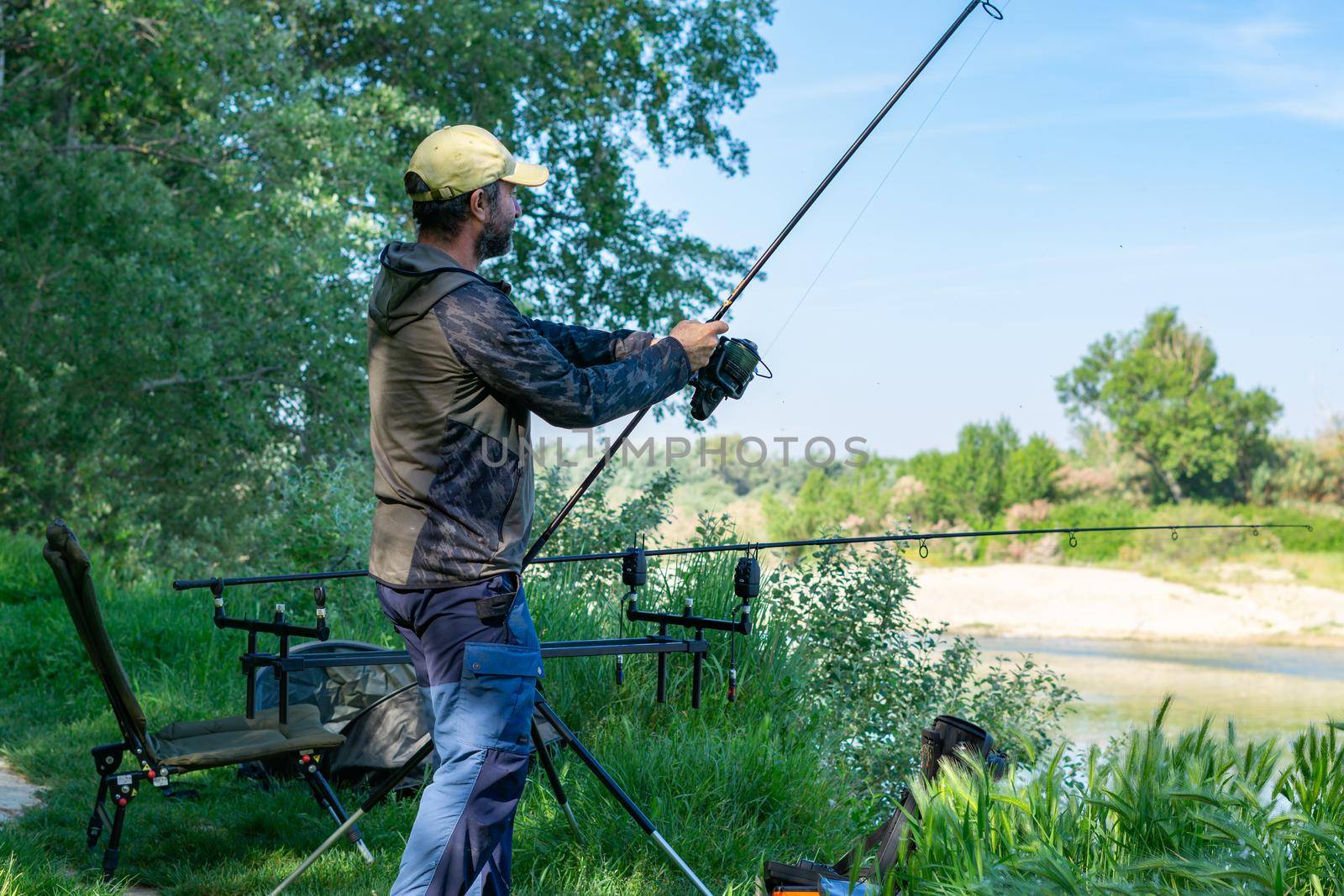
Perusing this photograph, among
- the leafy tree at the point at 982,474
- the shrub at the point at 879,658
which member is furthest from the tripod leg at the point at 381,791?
the leafy tree at the point at 982,474

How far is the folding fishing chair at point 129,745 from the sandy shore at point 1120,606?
60.3 ft

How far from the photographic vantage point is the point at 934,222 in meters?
39.3

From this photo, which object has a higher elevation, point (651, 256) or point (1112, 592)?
point (651, 256)

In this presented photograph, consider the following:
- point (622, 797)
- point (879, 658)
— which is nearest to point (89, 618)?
point (622, 797)

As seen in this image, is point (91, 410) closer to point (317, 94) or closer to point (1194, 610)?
point (317, 94)

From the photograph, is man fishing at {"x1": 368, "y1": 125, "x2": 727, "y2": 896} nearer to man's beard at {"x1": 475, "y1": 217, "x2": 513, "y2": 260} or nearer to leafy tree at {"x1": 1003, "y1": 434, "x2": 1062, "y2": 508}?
man's beard at {"x1": 475, "y1": 217, "x2": 513, "y2": 260}

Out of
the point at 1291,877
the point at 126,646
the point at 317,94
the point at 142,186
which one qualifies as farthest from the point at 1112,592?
the point at 1291,877

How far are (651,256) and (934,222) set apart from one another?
79.3 feet

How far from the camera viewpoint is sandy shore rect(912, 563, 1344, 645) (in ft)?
72.5

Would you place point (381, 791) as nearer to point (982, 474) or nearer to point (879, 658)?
point (879, 658)

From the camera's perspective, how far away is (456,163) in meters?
2.57

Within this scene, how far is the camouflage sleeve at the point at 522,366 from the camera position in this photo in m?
2.46

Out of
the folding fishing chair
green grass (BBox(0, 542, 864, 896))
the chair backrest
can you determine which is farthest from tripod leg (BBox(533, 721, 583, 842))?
the chair backrest

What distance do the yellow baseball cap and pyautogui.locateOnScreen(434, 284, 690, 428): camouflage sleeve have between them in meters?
0.25
